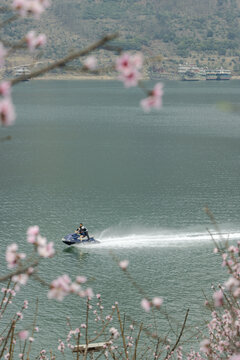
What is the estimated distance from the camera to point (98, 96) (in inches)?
7229

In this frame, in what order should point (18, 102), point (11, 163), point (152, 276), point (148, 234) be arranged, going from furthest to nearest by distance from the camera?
point (18, 102) < point (11, 163) < point (148, 234) < point (152, 276)

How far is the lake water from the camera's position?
1361 inches

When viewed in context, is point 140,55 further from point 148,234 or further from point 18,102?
point 18,102

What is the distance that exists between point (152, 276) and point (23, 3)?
34.0 meters

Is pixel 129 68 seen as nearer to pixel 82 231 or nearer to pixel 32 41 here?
pixel 32 41

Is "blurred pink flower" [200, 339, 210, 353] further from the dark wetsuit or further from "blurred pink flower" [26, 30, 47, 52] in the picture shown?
the dark wetsuit

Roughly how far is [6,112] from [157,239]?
4071cm

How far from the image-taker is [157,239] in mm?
43719

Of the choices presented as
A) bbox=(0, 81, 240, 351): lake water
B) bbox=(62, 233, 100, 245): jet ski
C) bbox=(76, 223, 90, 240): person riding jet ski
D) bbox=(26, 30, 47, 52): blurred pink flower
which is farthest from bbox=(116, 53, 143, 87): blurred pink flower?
bbox=(76, 223, 90, 240): person riding jet ski

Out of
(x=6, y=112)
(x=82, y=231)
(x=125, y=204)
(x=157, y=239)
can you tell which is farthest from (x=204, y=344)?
(x=125, y=204)

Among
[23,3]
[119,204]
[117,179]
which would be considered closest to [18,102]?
[117,179]

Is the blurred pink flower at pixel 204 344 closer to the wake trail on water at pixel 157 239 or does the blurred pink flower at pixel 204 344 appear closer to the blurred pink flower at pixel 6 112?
the blurred pink flower at pixel 6 112

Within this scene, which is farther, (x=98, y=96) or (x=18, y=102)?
(x=98, y=96)

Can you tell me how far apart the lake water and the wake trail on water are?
8cm
